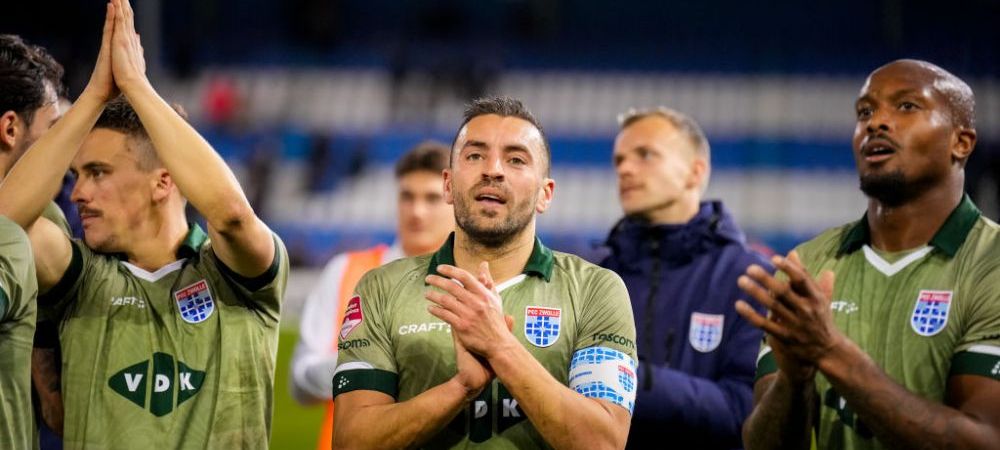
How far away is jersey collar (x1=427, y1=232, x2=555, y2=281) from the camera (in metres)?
3.73

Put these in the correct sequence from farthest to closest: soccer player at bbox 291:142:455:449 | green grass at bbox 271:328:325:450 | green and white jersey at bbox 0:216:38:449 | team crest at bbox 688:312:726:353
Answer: green grass at bbox 271:328:325:450 < soccer player at bbox 291:142:455:449 < team crest at bbox 688:312:726:353 < green and white jersey at bbox 0:216:38:449

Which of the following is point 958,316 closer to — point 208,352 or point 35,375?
point 208,352

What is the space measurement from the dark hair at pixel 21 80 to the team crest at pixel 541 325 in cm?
193

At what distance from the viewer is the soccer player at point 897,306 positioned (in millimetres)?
3449

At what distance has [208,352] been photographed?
3982mm

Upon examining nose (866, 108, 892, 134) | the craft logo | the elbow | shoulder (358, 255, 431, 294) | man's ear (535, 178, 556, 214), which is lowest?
the craft logo

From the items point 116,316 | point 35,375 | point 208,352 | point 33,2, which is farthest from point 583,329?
point 33,2

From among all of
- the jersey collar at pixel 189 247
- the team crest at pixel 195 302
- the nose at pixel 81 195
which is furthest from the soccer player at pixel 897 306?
the nose at pixel 81 195

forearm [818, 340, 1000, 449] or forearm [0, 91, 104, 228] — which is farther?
forearm [0, 91, 104, 228]

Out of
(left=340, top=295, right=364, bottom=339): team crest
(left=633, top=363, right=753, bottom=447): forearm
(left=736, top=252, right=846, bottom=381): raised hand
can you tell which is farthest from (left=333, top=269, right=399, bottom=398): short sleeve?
(left=633, top=363, right=753, bottom=447): forearm

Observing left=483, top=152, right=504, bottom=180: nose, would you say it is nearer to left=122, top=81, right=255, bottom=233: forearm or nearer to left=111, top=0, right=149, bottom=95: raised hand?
left=122, top=81, right=255, bottom=233: forearm

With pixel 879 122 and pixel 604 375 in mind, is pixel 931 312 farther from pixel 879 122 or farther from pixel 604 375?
pixel 604 375

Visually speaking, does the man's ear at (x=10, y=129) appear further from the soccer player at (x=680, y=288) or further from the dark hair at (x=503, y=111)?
the soccer player at (x=680, y=288)

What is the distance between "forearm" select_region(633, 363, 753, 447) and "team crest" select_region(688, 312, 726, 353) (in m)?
0.21
